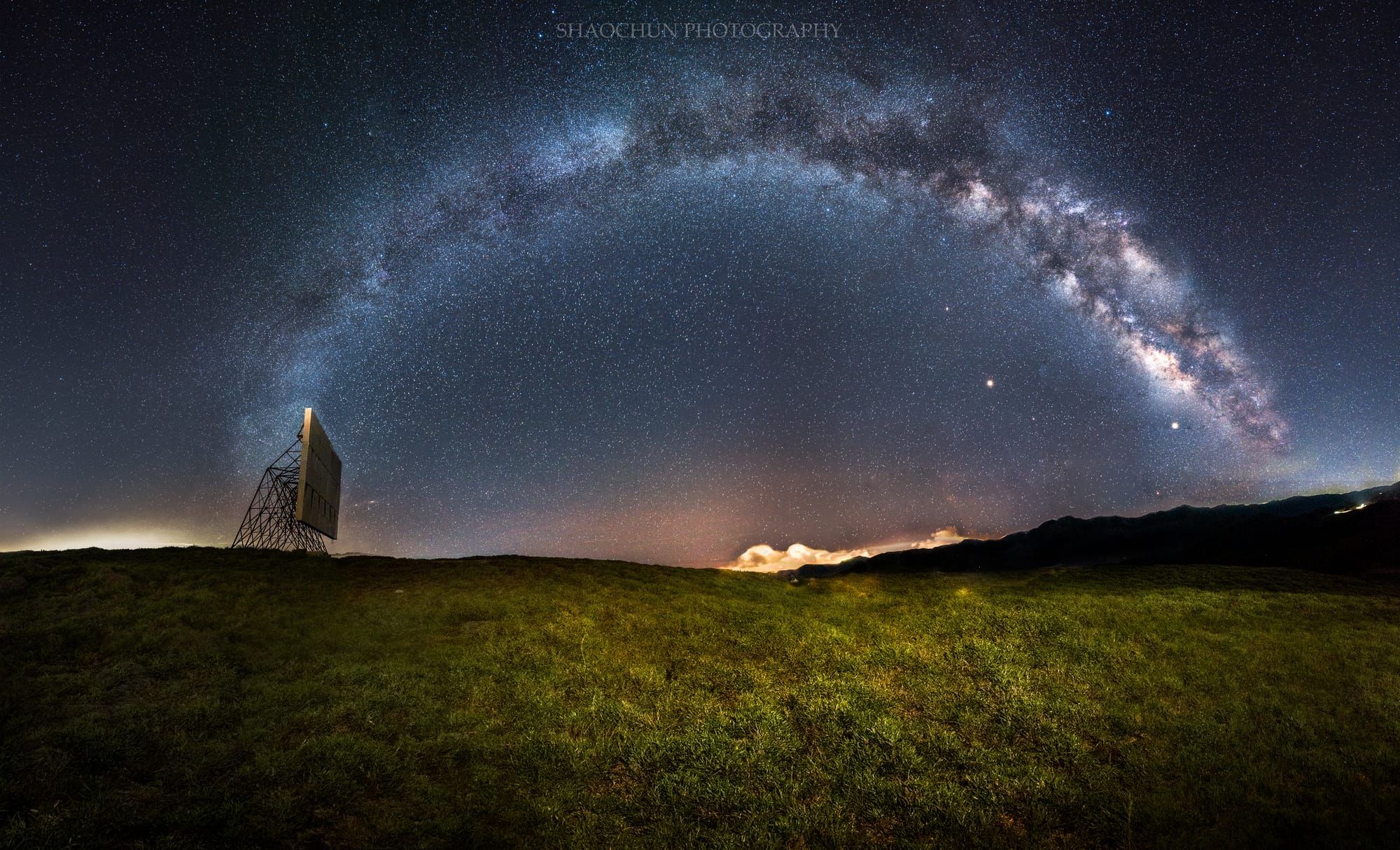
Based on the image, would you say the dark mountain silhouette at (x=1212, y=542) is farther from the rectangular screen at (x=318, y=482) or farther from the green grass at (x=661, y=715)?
the rectangular screen at (x=318, y=482)

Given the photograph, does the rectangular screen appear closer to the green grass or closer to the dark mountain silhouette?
the green grass

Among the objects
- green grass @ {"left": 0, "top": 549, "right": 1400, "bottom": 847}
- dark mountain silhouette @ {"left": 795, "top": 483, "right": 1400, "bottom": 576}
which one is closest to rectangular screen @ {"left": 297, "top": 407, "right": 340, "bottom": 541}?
green grass @ {"left": 0, "top": 549, "right": 1400, "bottom": 847}

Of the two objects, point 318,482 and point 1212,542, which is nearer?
point 318,482

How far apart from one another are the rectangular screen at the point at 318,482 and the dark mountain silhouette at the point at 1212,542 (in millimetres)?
22755

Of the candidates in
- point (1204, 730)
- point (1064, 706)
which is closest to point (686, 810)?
point (1064, 706)

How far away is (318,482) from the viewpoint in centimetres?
2214

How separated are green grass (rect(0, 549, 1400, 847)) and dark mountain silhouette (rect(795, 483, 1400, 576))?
42.3 ft

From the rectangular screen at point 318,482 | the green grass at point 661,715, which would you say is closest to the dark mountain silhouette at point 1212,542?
the green grass at point 661,715

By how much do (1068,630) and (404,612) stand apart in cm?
Result: 1581

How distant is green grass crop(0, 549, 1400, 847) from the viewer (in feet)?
24.6

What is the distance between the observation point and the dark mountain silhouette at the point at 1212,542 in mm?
41062

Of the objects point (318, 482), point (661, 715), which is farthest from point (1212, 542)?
point (318, 482)

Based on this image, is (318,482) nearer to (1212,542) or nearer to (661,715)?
(661,715)

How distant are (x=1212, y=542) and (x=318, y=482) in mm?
91090
